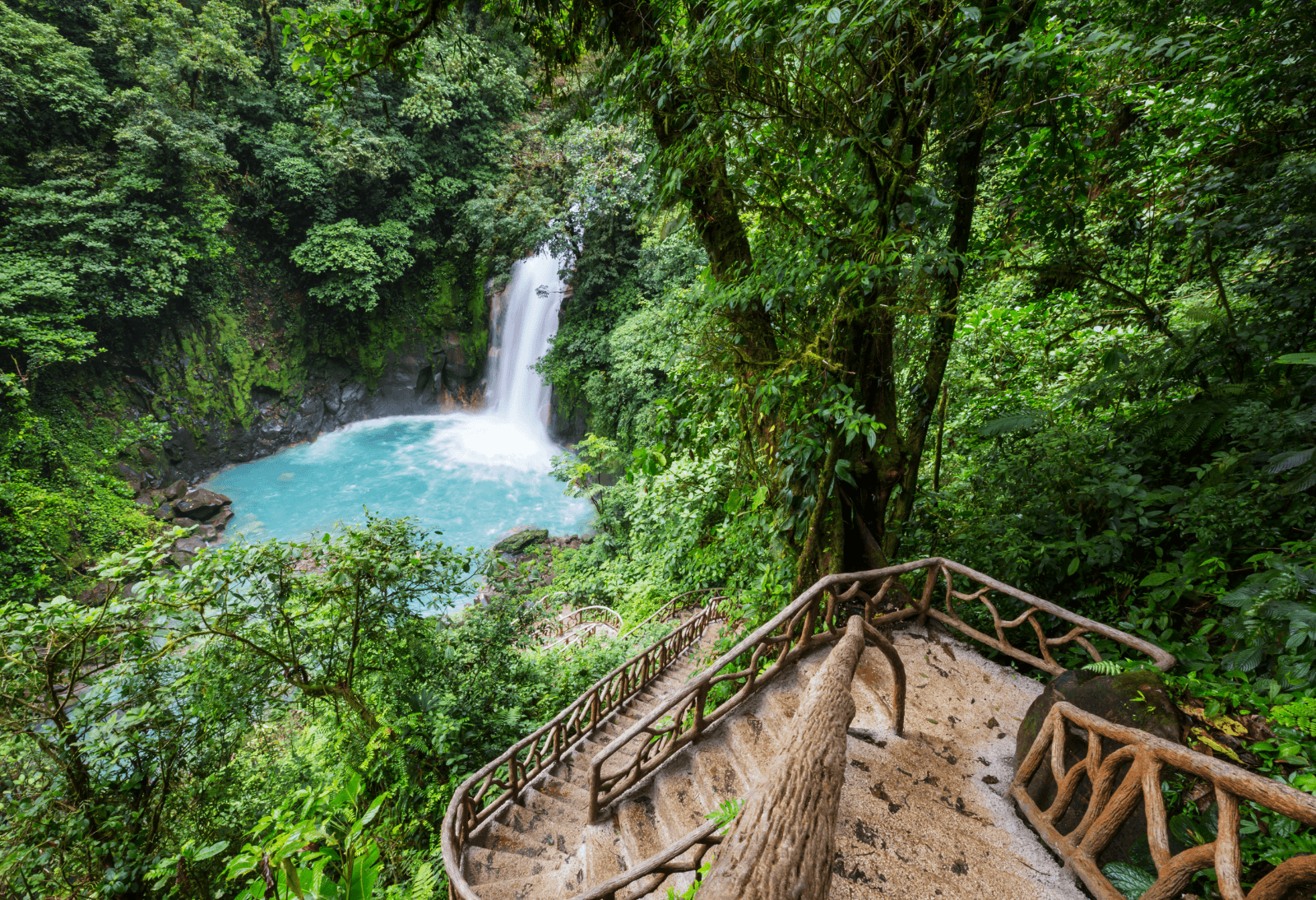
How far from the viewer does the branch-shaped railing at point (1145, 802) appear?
4.69ft

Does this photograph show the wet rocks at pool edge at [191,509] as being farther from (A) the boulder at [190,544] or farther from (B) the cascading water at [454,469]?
(B) the cascading water at [454,469]

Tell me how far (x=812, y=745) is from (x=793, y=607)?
1494 mm

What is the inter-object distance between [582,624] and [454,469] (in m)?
11.2

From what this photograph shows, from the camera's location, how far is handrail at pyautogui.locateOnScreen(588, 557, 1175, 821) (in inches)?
110

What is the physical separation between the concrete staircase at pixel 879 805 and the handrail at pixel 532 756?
0.63 feet

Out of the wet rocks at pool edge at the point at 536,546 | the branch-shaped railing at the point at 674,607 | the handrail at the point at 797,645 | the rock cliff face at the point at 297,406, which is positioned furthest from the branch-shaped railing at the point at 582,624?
the rock cliff face at the point at 297,406

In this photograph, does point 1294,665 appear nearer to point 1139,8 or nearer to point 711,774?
point 711,774

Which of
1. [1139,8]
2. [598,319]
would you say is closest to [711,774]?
Result: [1139,8]

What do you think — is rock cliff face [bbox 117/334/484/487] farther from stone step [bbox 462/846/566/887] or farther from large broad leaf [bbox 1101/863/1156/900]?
large broad leaf [bbox 1101/863/1156/900]

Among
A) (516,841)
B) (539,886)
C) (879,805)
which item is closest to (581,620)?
(516,841)

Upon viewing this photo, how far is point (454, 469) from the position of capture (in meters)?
18.3

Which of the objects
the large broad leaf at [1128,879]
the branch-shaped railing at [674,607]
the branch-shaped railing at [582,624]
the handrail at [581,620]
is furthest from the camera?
the handrail at [581,620]

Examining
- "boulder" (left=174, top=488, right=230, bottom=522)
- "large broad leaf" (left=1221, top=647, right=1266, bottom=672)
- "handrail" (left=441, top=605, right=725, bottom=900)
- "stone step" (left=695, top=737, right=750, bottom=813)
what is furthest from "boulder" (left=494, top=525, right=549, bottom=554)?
"large broad leaf" (left=1221, top=647, right=1266, bottom=672)

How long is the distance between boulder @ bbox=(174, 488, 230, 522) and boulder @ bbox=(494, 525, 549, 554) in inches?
350
